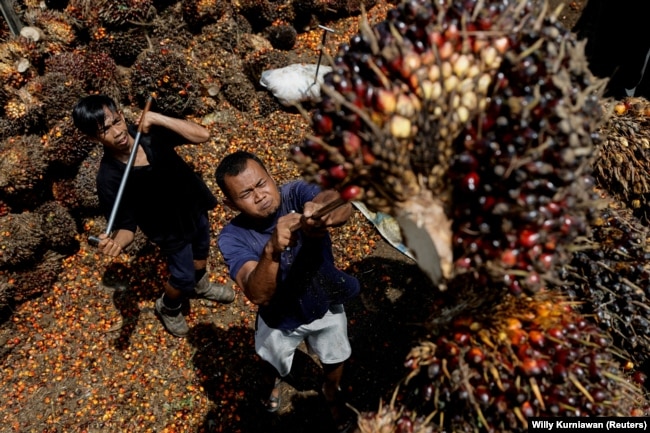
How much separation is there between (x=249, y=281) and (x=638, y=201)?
109 inches

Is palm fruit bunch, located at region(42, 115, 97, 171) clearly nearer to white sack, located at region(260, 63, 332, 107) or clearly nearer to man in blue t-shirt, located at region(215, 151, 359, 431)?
white sack, located at region(260, 63, 332, 107)

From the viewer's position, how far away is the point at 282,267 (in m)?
2.89

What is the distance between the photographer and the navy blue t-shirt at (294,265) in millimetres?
2893

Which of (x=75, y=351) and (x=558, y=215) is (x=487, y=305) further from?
(x=75, y=351)

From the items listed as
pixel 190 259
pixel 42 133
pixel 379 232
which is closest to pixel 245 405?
pixel 190 259

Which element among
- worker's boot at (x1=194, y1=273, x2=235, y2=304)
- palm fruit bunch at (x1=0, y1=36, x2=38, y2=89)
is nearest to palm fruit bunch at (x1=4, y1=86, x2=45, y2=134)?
palm fruit bunch at (x1=0, y1=36, x2=38, y2=89)

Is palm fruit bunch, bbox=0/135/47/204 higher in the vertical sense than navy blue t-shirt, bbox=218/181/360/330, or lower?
lower

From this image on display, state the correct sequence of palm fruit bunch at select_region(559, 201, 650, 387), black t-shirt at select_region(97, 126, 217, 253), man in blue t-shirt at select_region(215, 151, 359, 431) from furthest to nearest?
black t-shirt at select_region(97, 126, 217, 253), man in blue t-shirt at select_region(215, 151, 359, 431), palm fruit bunch at select_region(559, 201, 650, 387)

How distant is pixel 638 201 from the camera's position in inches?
120

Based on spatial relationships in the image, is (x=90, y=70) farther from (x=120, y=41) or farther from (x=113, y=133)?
(x=113, y=133)

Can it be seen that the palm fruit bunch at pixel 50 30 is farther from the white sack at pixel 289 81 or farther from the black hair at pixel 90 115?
the black hair at pixel 90 115

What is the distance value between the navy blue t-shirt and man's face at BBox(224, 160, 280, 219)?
14 centimetres

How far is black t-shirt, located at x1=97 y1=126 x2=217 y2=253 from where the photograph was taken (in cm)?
374

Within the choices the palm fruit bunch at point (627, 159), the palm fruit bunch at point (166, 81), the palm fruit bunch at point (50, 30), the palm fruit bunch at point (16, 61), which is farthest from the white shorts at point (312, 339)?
the palm fruit bunch at point (50, 30)
